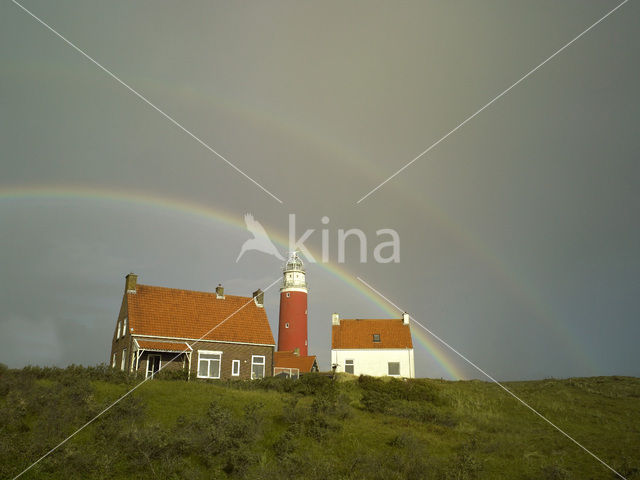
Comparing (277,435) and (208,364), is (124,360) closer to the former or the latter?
(208,364)

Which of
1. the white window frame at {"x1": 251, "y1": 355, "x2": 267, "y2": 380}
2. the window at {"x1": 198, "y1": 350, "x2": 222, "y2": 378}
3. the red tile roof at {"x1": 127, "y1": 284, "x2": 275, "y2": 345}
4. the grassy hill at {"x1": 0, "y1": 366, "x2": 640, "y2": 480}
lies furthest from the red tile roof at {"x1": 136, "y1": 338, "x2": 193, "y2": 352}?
the grassy hill at {"x1": 0, "y1": 366, "x2": 640, "y2": 480}

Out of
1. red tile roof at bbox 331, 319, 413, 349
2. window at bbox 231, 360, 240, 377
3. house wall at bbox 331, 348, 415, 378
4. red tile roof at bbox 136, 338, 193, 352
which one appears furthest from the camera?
red tile roof at bbox 331, 319, 413, 349

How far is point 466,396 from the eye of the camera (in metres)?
32.8

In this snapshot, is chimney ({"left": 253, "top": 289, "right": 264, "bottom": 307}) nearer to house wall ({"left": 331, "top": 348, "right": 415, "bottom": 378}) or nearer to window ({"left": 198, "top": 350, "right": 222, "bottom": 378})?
window ({"left": 198, "top": 350, "right": 222, "bottom": 378})

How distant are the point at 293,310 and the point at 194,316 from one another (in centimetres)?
1577

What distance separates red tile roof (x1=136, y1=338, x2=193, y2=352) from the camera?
34031 mm

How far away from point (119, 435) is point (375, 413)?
1233 centimetres

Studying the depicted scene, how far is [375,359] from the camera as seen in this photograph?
48875 mm

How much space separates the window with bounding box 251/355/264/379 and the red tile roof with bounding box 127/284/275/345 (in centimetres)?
112

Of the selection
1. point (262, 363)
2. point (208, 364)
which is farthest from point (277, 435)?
point (262, 363)

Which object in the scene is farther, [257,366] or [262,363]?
[262,363]

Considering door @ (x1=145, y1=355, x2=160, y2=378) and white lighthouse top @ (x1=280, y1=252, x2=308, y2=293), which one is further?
white lighthouse top @ (x1=280, y1=252, x2=308, y2=293)

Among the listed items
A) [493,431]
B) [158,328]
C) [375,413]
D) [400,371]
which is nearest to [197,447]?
[375,413]

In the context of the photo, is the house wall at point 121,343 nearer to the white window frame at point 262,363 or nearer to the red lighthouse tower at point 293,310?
the white window frame at point 262,363
